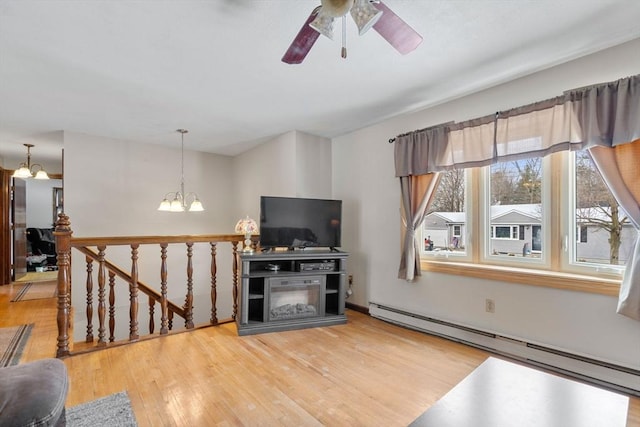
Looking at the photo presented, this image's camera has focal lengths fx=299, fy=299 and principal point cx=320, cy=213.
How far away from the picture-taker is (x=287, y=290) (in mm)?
3352

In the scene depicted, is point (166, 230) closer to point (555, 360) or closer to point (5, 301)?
point (5, 301)

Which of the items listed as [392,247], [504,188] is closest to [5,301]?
[392,247]

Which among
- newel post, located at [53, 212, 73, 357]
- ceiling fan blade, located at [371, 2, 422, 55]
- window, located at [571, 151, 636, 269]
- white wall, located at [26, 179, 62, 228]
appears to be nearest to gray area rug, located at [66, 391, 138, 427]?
newel post, located at [53, 212, 73, 357]

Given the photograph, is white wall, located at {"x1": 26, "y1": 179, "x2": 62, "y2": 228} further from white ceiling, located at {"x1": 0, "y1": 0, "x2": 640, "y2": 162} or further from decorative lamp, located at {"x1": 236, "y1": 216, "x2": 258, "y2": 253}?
decorative lamp, located at {"x1": 236, "y1": 216, "x2": 258, "y2": 253}

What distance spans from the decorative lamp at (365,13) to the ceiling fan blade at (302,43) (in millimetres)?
218

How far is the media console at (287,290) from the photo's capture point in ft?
10.3

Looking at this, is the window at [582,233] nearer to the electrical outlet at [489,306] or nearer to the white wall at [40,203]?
the electrical outlet at [489,306]

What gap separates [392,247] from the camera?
3.61 meters

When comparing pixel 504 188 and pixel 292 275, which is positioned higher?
pixel 504 188

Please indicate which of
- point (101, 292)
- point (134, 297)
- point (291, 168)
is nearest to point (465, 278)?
point (291, 168)

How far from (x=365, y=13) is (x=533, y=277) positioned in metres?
2.38

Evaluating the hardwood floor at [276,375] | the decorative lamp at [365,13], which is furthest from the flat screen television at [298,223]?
the decorative lamp at [365,13]

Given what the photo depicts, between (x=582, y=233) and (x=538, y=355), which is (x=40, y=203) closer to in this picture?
(x=538, y=355)

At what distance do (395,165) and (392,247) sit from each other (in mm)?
977
